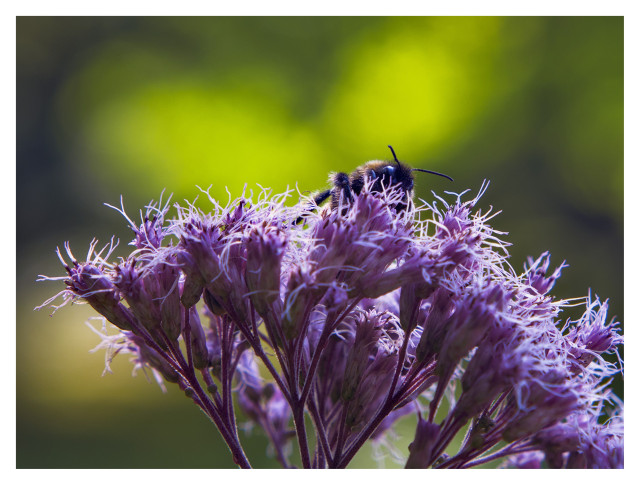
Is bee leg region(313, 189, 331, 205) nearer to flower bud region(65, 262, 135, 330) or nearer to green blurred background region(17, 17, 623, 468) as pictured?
flower bud region(65, 262, 135, 330)

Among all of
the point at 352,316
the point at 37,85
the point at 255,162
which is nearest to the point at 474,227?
the point at 352,316

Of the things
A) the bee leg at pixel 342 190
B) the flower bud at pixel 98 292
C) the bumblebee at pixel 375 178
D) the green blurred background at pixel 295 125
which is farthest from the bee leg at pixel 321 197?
the green blurred background at pixel 295 125

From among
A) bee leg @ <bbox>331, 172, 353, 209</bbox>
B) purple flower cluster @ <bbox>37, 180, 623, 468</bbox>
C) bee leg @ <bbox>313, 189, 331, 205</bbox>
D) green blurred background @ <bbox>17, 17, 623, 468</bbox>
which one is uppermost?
green blurred background @ <bbox>17, 17, 623, 468</bbox>

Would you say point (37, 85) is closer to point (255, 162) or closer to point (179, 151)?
point (179, 151)

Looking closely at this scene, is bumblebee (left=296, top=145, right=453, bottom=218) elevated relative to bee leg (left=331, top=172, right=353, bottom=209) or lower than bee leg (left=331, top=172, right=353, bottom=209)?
elevated

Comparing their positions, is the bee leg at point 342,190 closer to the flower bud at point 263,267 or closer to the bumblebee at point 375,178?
the bumblebee at point 375,178

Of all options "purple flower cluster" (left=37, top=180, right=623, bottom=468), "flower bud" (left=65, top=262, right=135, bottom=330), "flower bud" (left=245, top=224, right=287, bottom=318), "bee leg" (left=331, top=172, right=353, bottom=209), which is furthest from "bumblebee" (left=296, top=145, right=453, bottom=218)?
"flower bud" (left=65, top=262, right=135, bottom=330)

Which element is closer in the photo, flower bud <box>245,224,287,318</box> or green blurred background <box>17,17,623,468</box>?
flower bud <box>245,224,287,318</box>
